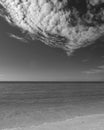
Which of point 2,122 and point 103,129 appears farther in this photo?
point 2,122

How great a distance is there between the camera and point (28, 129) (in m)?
9.59

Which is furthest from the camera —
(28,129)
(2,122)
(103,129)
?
(2,122)

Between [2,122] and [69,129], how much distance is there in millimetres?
6003

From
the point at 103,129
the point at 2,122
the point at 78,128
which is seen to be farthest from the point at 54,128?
the point at 2,122

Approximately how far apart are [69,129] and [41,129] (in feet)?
5.78

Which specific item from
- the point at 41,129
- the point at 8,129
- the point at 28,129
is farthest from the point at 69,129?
the point at 8,129

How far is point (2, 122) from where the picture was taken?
486 inches

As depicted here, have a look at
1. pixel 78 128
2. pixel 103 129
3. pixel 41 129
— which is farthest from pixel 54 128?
pixel 103 129

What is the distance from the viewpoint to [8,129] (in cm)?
1008

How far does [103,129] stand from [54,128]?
9.90 feet

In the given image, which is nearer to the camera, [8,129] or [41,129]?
[41,129]

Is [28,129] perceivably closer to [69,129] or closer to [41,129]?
[41,129]

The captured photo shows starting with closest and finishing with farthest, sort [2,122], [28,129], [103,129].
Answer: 1. [103,129]
2. [28,129]
3. [2,122]

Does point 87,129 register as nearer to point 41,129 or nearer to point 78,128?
point 78,128
